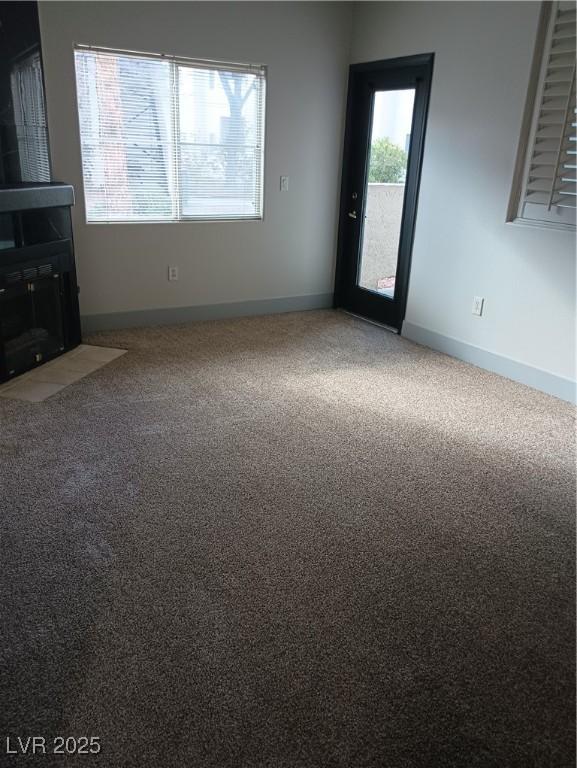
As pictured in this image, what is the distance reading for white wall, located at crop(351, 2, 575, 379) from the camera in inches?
147

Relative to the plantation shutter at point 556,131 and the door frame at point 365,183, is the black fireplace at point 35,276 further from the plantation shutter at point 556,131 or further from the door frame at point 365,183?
the plantation shutter at point 556,131

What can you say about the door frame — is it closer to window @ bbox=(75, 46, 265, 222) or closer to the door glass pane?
the door glass pane

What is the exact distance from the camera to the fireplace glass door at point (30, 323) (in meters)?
3.66

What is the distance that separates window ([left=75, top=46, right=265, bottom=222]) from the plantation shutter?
2240mm

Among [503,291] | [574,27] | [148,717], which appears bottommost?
[148,717]

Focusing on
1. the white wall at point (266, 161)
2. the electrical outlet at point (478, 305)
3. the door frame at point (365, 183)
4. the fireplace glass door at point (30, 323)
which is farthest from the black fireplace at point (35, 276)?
the electrical outlet at point (478, 305)

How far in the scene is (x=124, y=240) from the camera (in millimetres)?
4688

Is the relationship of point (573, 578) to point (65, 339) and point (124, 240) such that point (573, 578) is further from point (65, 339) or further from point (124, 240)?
point (124, 240)

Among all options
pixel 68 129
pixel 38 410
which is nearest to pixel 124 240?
pixel 68 129

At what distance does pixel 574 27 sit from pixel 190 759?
3.90 metres

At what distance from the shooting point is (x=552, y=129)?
11.8 ft

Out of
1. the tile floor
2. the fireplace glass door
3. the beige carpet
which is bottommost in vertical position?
the beige carpet

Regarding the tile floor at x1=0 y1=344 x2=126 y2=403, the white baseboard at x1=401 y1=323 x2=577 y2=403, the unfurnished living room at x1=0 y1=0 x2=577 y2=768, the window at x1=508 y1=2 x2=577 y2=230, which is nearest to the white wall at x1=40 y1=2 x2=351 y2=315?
the unfurnished living room at x1=0 y1=0 x2=577 y2=768

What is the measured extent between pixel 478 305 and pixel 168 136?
2644mm
